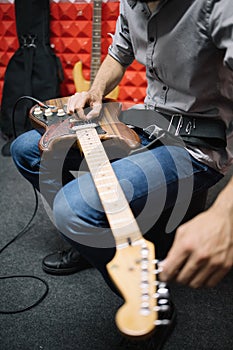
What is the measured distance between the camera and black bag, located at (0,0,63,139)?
212cm

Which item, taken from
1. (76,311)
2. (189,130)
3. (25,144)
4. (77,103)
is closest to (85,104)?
(77,103)

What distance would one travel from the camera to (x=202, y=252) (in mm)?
560

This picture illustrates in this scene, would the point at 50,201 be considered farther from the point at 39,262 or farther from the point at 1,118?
the point at 1,118

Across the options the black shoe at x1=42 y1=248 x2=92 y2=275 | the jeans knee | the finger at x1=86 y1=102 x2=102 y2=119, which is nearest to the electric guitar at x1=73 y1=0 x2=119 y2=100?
the finger at x1=86 y1=102 x2=102 y2=119

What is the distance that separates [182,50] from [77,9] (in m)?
1.40

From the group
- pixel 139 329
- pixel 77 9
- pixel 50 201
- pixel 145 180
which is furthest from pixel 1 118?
pixel 139 329

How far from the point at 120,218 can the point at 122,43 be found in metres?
0.73

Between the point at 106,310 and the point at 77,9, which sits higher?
the point at 77,9

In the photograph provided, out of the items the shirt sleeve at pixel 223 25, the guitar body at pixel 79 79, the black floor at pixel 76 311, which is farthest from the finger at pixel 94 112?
the guitar body at pixel 79 79

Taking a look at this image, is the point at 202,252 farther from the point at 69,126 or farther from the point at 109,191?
the point at 69,126

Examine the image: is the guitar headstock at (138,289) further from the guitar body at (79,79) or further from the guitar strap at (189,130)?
the guitar body at (79,79)

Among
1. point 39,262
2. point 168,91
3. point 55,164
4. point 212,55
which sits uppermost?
point 212,55

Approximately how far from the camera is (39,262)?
1354 mm

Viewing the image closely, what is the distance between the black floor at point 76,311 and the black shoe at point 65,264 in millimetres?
20
